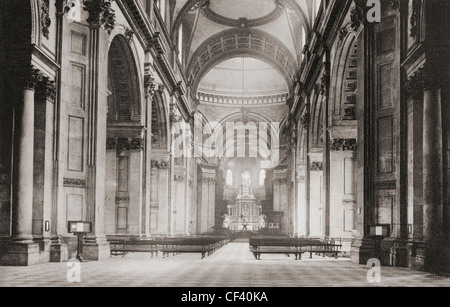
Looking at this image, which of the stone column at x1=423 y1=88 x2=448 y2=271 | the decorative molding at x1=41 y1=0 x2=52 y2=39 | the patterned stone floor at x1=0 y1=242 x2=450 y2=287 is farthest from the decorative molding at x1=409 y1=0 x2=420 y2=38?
the decorative molding at x1=41 y1=0 x2=52 y2=39

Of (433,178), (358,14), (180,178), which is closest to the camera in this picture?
(433,178)

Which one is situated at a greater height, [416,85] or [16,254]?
[416,85]

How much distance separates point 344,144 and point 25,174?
14032 mm

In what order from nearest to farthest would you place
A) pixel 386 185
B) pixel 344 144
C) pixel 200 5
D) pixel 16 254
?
pixel 16 254 → pixel 386 185 → pixel 344 144 → pixel 200 5

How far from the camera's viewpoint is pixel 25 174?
48.5ft

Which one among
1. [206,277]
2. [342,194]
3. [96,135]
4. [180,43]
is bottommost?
[206,277]

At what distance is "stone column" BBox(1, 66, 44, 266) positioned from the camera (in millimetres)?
14625

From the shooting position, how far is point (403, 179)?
51.3ft

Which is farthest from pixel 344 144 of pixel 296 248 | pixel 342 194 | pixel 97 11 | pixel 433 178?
pixel 97 11

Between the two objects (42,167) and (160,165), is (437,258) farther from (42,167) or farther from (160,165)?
(160,165)

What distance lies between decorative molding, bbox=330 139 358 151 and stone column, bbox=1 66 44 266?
44.5ft

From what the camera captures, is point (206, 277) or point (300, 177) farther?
point (300, 177)

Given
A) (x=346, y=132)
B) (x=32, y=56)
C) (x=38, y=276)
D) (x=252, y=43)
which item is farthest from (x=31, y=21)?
(x=252, y=43)

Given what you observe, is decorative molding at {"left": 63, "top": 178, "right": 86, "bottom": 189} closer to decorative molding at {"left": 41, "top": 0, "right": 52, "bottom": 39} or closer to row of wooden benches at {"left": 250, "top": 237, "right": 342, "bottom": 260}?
decorative molding at {"left": 41, "top": 0, "right": 52, "bottom": 39}
